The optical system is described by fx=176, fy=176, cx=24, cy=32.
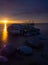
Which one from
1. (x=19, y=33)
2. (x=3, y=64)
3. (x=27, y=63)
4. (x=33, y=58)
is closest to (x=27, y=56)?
(x=33, y=58)

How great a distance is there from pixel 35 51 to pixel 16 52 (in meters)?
0.68

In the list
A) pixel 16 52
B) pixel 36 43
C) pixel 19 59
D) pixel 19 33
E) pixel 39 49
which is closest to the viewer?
pixel 19 59

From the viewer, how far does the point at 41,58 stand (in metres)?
4.95

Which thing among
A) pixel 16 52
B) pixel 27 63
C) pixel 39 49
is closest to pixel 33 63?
pixel 27 63

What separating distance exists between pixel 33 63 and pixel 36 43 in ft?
6.49

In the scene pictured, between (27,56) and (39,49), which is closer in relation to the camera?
(27,56)

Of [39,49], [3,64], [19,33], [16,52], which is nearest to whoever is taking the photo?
[3,64]

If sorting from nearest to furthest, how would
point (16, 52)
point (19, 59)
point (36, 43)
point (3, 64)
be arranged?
point (3, 64) → point (19, 59) → point (16, 52) → point (36, 43)

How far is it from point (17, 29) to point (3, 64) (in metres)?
5.71

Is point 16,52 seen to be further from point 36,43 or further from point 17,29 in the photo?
point 17,29

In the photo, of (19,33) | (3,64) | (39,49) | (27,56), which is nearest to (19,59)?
(27,56)

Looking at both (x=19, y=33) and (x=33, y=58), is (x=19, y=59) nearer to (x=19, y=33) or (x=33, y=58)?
(x=33, y=58)

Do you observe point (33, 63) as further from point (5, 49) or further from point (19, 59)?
point (5, 49)

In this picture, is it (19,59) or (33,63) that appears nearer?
(33,63)
